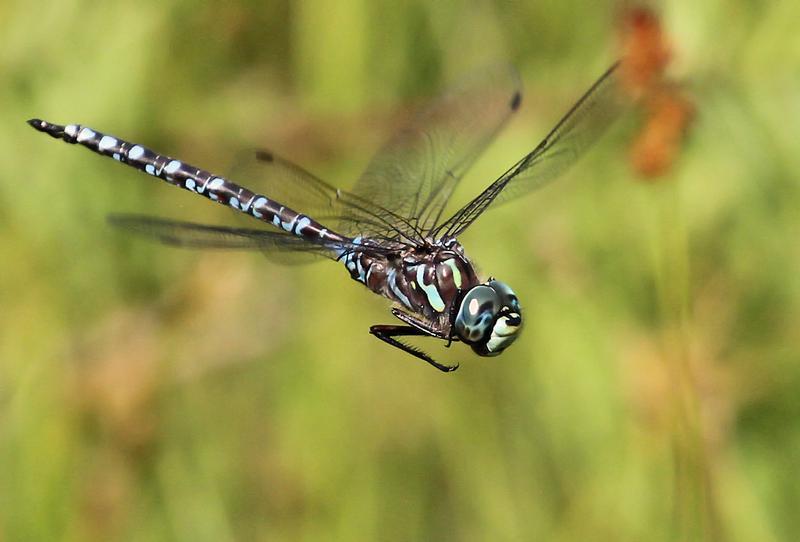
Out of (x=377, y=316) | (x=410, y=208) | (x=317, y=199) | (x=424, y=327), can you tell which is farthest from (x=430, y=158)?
(x=377, y=316)

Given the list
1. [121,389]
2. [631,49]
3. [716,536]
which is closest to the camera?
[631,49]

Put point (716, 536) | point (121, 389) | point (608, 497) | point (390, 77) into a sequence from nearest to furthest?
point (716, 536), point (608, 497), point (121, 389), point (390, 77)

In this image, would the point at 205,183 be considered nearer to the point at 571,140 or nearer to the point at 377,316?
the point at 377,316

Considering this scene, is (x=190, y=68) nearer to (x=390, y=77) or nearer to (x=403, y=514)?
(x=390, y=77)

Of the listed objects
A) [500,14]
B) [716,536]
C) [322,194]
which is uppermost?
[500,14]

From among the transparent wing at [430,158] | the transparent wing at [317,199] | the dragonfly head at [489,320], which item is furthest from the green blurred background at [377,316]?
the dragonfly head at [489,320]

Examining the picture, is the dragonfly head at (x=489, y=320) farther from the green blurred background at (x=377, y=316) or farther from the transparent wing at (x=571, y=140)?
the green blurred background at (x=377, y=316)

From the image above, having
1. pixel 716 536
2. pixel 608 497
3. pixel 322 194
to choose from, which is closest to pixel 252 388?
pixel 322 194
